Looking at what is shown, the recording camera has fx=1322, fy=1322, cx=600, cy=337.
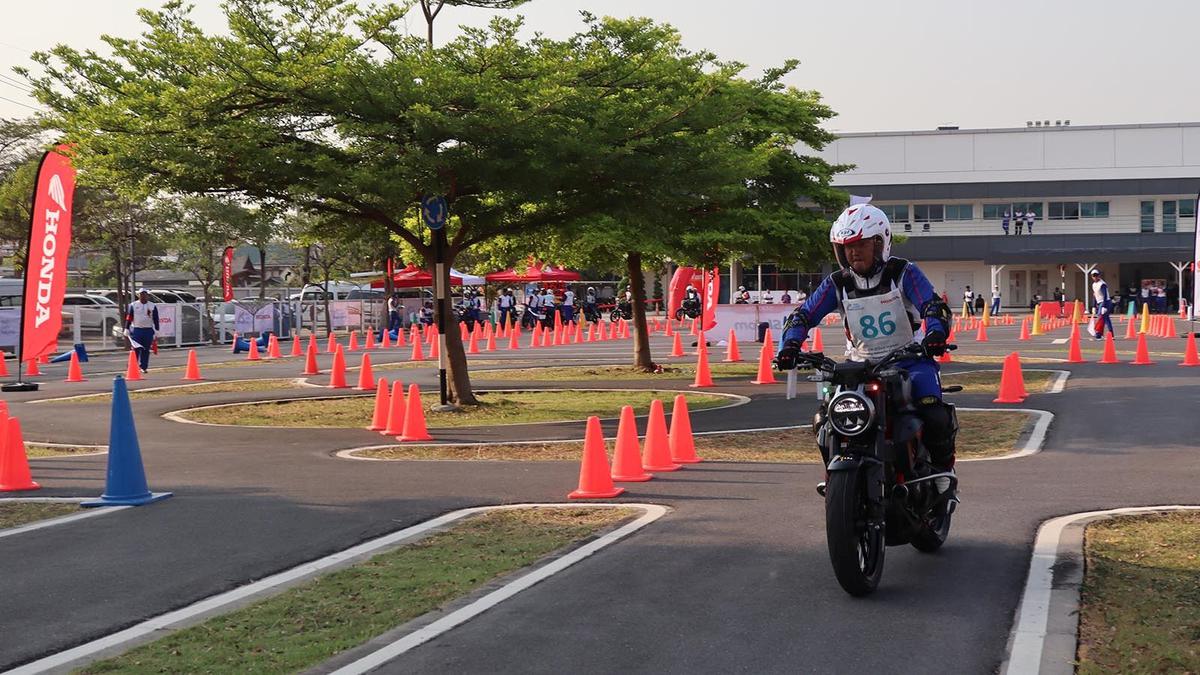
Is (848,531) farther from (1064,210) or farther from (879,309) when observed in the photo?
(1064,210)

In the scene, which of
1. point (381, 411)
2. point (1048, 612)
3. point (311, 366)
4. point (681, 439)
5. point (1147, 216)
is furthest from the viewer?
point (1147, 216)

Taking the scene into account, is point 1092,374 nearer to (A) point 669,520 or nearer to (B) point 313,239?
(B) point 313,239

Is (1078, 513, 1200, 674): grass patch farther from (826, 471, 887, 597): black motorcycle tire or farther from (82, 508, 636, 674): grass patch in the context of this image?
(82, 508, 636, 674): grass patch

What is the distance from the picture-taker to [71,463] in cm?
1375

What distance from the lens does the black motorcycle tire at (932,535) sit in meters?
7.48

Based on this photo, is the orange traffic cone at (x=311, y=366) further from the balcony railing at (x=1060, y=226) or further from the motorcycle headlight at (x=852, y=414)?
the balcony railing at (x=1060, y=226)

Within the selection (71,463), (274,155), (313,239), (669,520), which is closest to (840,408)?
(669,520)

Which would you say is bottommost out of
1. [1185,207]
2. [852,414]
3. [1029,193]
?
[852,414]

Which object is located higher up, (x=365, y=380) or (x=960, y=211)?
(x=960, y=211)

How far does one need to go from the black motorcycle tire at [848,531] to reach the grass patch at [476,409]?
10.8 m

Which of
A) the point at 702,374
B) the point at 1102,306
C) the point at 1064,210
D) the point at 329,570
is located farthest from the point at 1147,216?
the point at 329,570

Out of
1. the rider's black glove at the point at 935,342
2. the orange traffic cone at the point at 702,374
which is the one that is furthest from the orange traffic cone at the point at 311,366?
the rider's black glove at the point at 935,342

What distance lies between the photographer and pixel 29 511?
10508mm

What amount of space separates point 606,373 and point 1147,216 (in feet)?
207
